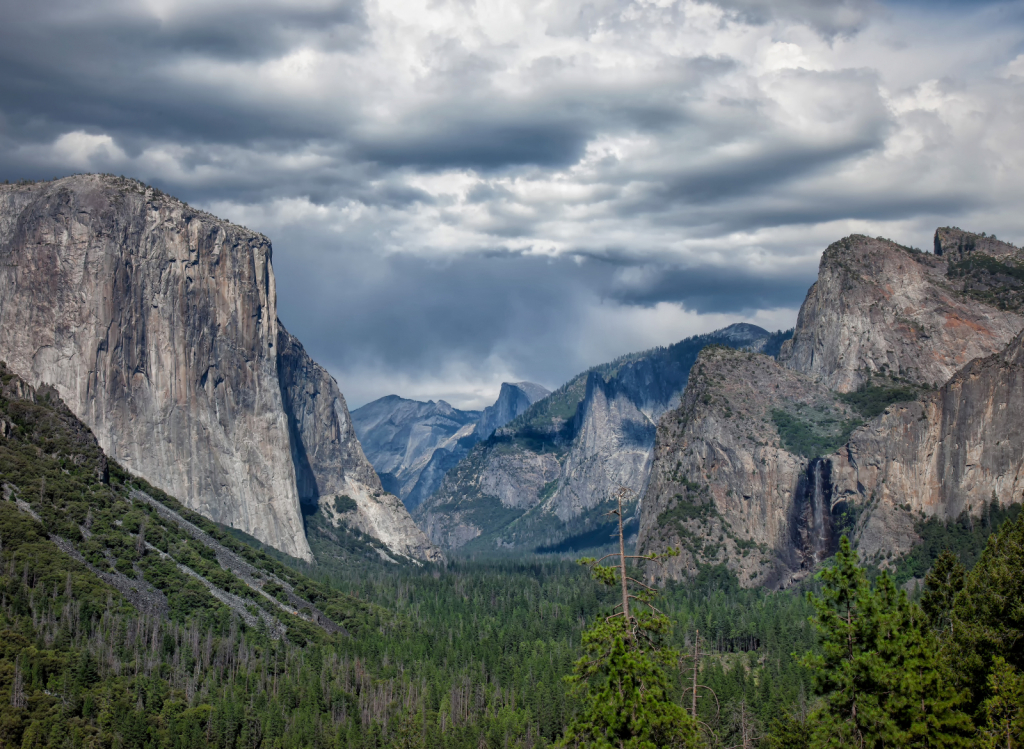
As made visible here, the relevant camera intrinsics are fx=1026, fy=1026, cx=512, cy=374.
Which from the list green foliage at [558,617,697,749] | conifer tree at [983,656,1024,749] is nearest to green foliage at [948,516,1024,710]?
conifer tree at [983,656,1024,749]

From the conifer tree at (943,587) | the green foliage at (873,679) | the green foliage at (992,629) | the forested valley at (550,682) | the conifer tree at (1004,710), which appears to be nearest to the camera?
the conifer tree at (1004,710)

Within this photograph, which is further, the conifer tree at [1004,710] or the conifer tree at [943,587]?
the conifer tree at [943,587]

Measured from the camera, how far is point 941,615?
9438 centimetres

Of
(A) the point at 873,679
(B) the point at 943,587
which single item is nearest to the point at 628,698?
(A) the point at 873,679

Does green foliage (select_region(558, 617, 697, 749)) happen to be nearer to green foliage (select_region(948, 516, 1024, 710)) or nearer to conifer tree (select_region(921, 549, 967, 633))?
green foliage (select_region(948, 516, 1024, 710))

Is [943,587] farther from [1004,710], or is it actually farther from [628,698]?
[628,698]

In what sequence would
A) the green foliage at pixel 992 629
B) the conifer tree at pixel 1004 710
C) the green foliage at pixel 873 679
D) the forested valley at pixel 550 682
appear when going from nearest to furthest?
the conifer tree at pixel 1004 710
the forested valley at pixel 550 682
the green foliage at pixel 873 679
the green foliage at pixel 992 629

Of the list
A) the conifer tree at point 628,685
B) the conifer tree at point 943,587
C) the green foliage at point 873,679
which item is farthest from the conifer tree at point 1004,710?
the conifer tree at point 943,587

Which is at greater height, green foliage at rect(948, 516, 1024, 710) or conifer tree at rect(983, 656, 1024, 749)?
green foliage at rect(948, 516, 1024, 710)

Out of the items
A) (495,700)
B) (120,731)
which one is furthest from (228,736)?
(495,700)

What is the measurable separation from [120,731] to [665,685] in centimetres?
10614

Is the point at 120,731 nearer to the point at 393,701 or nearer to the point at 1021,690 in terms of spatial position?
the point at 393,701

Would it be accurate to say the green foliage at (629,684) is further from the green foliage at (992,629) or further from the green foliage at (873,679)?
the green foliage at (992,629)

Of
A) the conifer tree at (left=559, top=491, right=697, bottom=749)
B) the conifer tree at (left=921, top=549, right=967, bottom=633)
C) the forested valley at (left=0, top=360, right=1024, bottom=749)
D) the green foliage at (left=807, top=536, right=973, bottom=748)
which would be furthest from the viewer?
the conifer tree at (left=921, top=549, right=967, bottom=633)
